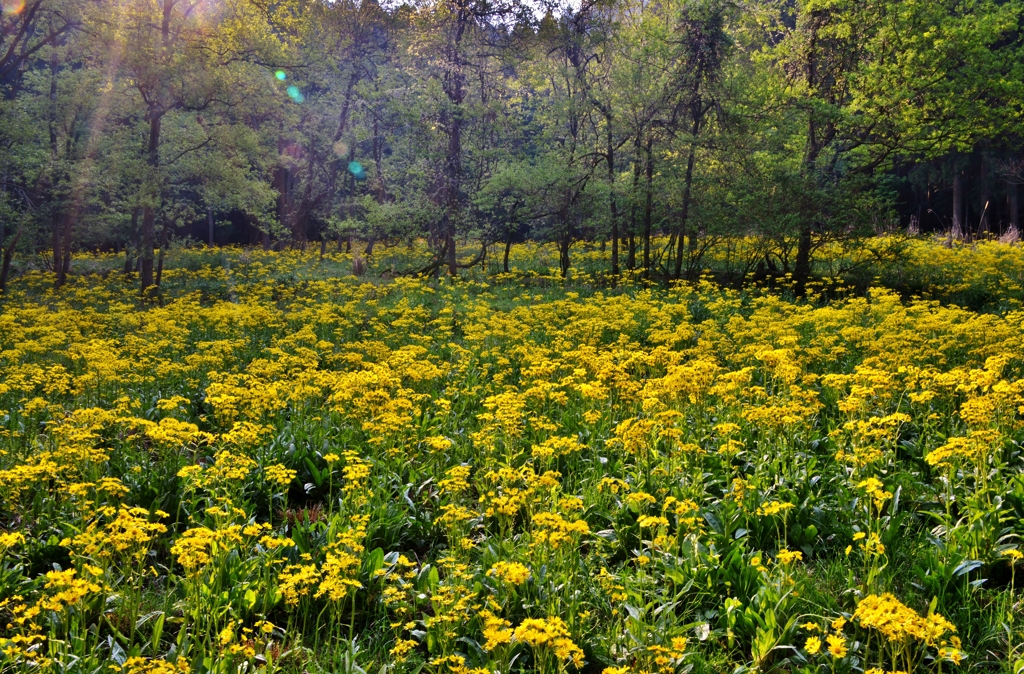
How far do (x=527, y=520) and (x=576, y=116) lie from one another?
17.9 metres

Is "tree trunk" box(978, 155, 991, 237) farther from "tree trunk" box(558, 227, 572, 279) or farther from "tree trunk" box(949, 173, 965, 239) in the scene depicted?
"tree trunk" box(558, 227, 572, 279)

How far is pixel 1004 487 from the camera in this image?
4832mm

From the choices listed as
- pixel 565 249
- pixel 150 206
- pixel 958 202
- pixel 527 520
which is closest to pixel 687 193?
pixel 565 249

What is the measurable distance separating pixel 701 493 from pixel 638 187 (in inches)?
573

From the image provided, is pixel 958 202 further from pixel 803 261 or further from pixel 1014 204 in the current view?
pixel 803 261

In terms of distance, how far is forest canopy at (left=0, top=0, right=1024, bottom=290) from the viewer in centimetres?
1719

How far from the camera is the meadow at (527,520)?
144 inches

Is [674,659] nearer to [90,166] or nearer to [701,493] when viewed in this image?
[701,493]

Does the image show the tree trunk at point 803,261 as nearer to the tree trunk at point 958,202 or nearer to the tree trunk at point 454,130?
the tree trunk at point 454,130

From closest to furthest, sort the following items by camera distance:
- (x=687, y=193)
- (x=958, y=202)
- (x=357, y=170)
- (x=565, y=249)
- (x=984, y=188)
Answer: (x=687, y=193) → (x=565, y=249) → (x=958, y=202) → (x=984, y=188) → (x=357, y=170)

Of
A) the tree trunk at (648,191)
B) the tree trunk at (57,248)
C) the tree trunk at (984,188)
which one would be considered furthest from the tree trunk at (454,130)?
the tree trunk at (984,188)

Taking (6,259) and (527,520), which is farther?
(6,259)

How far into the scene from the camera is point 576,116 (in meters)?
20.9

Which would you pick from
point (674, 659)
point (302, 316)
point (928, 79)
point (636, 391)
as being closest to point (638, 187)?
point (928, 79)
